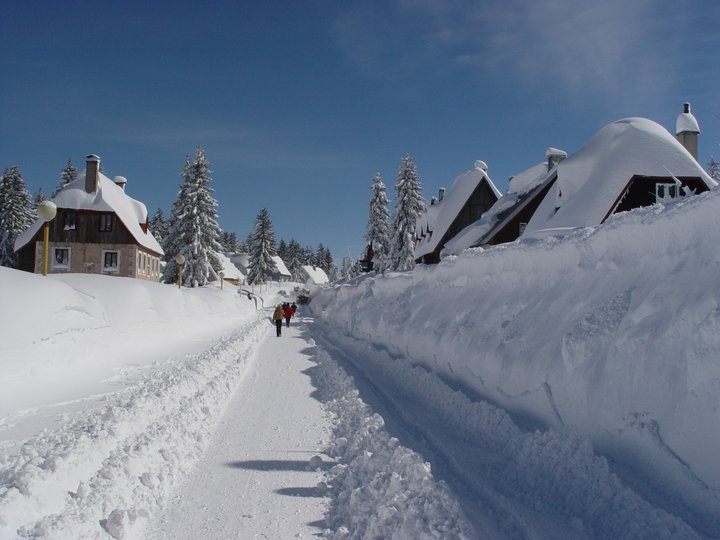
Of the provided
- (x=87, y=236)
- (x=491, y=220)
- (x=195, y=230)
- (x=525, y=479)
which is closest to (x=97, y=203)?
(x=87, y=236)

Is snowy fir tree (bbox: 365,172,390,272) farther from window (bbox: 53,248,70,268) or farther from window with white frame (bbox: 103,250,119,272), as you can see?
window (bbox: 53,248,70,268)

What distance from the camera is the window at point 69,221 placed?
123ft

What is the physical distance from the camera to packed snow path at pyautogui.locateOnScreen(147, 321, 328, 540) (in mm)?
4340

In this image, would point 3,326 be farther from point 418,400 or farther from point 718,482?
point 718,482

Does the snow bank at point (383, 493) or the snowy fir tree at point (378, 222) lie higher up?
the snowy fir tree at point (378, 222)

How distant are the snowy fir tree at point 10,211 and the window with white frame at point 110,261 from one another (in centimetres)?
1665

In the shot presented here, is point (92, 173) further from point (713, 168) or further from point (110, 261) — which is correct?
point (713, 168)

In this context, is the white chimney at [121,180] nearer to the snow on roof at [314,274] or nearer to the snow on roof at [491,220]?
the snow on roof at [491,220]

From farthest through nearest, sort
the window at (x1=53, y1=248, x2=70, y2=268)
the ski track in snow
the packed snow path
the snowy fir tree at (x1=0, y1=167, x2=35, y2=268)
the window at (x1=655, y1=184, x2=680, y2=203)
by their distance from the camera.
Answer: the snowy fir tree at (x1=0, y1=167, x2=35, y2=268), the window at (x1=53, y1=248, x2=70, y2=268), the window at (x1=655, y1=184, x2=680, y2=203), the packed snow path, the ski track in snow

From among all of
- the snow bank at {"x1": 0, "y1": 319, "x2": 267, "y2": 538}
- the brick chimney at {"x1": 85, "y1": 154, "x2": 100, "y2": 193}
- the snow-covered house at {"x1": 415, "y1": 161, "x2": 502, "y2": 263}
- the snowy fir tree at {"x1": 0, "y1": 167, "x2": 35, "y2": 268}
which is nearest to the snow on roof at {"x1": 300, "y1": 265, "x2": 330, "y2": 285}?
Answer: the snowy fir tree at {"x1": 0, "y1": 167, "x2": 35, "y2": 268}

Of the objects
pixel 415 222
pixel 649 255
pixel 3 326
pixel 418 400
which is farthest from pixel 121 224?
pixel 649 255

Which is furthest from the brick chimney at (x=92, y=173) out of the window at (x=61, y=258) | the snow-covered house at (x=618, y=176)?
the snow-covered house at (x=618, y=176)

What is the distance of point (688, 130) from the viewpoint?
26578 millimetres

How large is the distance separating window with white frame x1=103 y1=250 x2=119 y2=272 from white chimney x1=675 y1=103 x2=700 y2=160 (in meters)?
37.1
